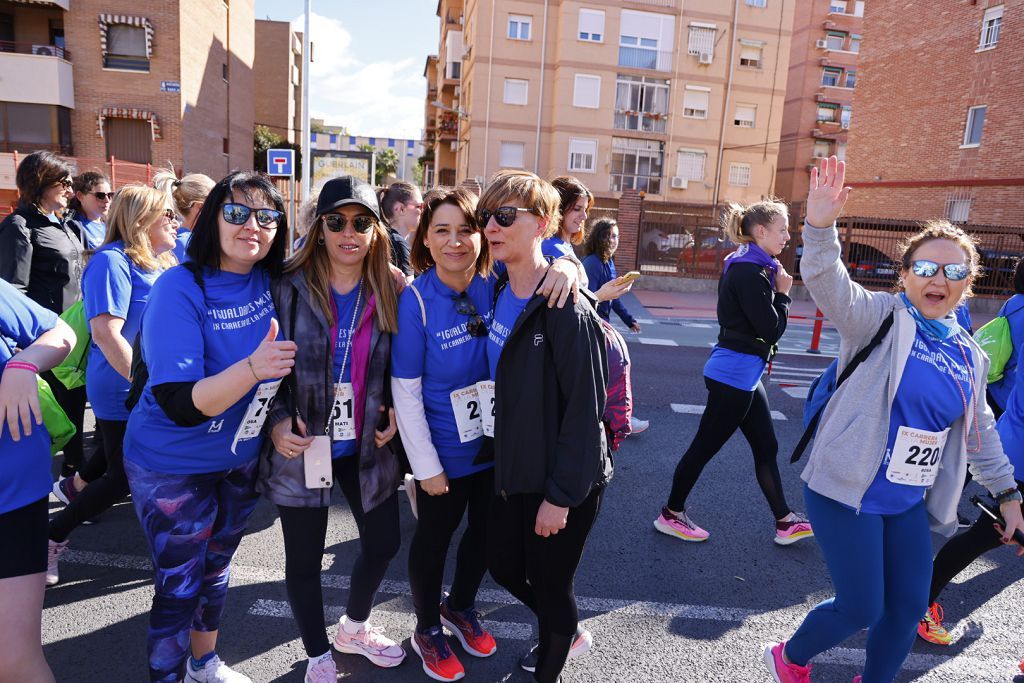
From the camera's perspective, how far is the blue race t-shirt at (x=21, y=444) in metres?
1.87

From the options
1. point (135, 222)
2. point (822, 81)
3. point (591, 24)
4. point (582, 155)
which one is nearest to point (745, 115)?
point (822, 81)

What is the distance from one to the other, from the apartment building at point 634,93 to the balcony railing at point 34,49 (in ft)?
57.8

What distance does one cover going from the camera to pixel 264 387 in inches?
88.6

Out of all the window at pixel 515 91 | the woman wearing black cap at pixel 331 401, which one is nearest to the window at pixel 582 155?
the window at pixel 515 91

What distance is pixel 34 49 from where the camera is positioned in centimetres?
2481

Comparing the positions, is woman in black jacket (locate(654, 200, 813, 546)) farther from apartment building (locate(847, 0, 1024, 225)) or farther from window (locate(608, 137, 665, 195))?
window (locate(608, 137, 665, 195))

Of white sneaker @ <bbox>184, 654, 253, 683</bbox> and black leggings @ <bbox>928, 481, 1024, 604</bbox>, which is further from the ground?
black leggings @ <bbox>928, 481, 1024, 604</bbox>

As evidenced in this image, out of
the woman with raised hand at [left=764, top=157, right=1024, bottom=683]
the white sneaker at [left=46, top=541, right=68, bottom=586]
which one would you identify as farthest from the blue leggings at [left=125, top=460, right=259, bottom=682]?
the woman with raised hand at [left=764, top=157, right=1024, bottom=683]

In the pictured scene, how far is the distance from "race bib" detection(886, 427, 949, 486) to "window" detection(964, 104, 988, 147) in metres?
25.7

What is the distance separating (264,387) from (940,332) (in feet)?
8.01

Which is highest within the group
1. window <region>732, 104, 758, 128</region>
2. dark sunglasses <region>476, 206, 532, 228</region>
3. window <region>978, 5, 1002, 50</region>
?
window <region>978, 5, 1002, 50</region>

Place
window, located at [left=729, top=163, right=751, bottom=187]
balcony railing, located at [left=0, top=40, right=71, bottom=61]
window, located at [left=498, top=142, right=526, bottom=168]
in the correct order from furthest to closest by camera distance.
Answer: window, located at [left=729, top=163, right=751, bottom=187] → window, located at [left=498, top=142, right=526, bottom=168] → balcony railing, located at [left=0, top=40, right=71, bottom=61]

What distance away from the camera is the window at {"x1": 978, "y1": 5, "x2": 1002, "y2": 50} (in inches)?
846

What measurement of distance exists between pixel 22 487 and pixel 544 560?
164 centimetres
